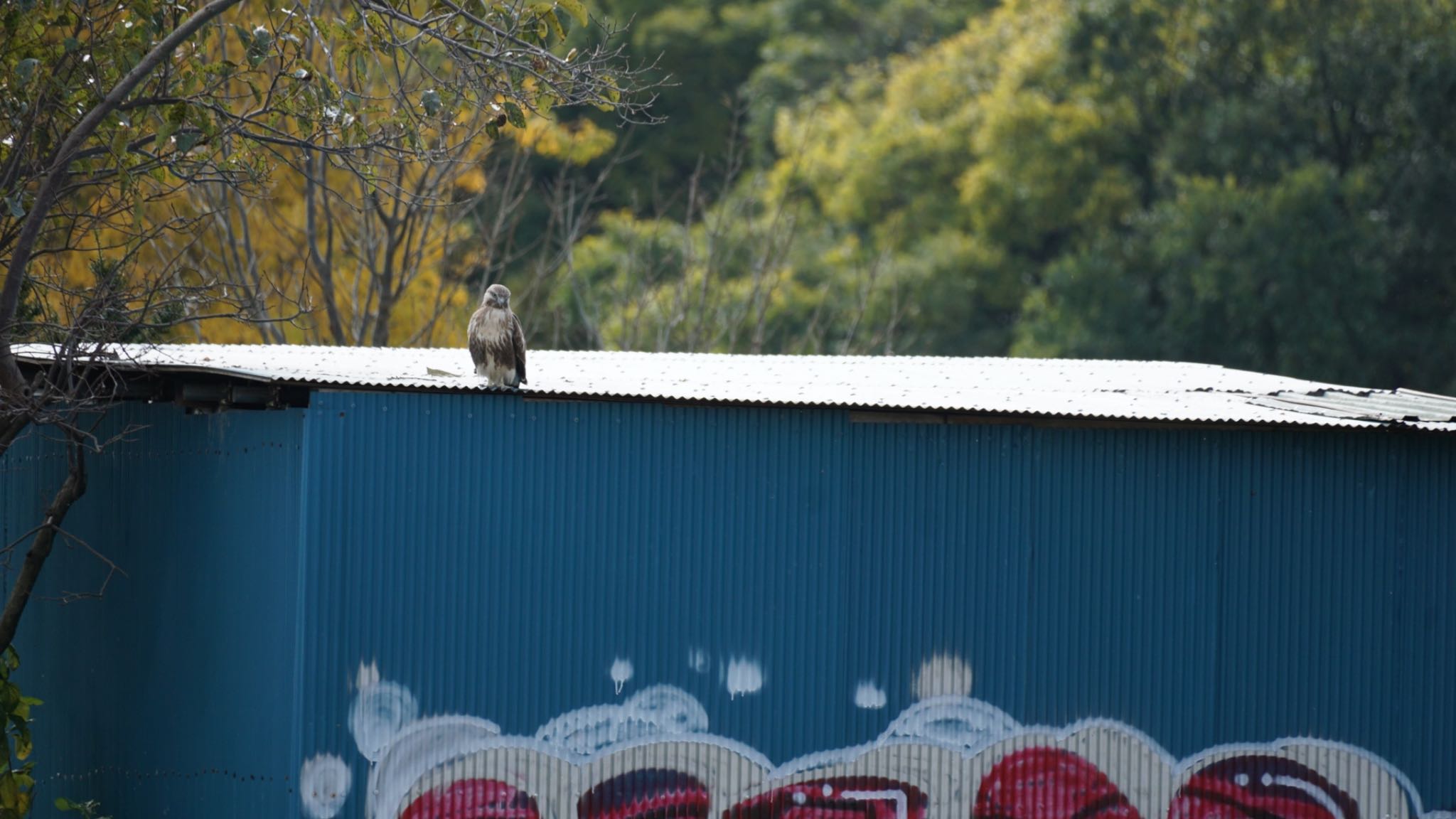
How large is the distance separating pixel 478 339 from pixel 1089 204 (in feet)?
76.0

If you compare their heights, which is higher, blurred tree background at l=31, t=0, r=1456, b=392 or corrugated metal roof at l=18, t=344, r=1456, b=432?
blurred tree background at l=31, t=0, r=1456, b=392

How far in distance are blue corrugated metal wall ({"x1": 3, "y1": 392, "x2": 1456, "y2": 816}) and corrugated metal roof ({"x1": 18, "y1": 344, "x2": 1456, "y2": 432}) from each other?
228mm

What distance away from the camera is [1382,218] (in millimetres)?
27453

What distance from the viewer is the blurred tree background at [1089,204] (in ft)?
84.3

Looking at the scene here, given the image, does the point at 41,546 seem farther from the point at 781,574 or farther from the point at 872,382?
the point at 872,382

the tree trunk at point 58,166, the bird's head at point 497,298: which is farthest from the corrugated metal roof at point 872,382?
the tree trunk at point 58,166

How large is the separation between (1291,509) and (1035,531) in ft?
4.85

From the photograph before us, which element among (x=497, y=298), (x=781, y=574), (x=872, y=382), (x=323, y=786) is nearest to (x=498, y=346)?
(x=497, y=298)

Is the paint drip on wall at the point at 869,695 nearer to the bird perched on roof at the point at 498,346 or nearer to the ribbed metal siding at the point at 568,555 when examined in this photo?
the ribbed metal siding at the point at 568,555

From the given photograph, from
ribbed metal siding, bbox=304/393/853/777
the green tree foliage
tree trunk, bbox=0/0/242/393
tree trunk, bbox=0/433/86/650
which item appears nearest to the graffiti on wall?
ribbed metal siding, bbox=304/393/853/777

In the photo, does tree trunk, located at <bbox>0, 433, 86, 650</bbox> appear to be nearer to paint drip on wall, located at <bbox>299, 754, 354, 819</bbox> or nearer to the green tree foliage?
paint drip on wall, located at <bbox>299, 754, 354, 819</bbox>

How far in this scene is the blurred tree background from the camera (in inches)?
1011

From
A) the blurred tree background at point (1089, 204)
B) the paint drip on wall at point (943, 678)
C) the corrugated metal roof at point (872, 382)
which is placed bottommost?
the paint drip on wall at point (943, 678)

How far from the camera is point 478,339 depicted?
8531 mm
